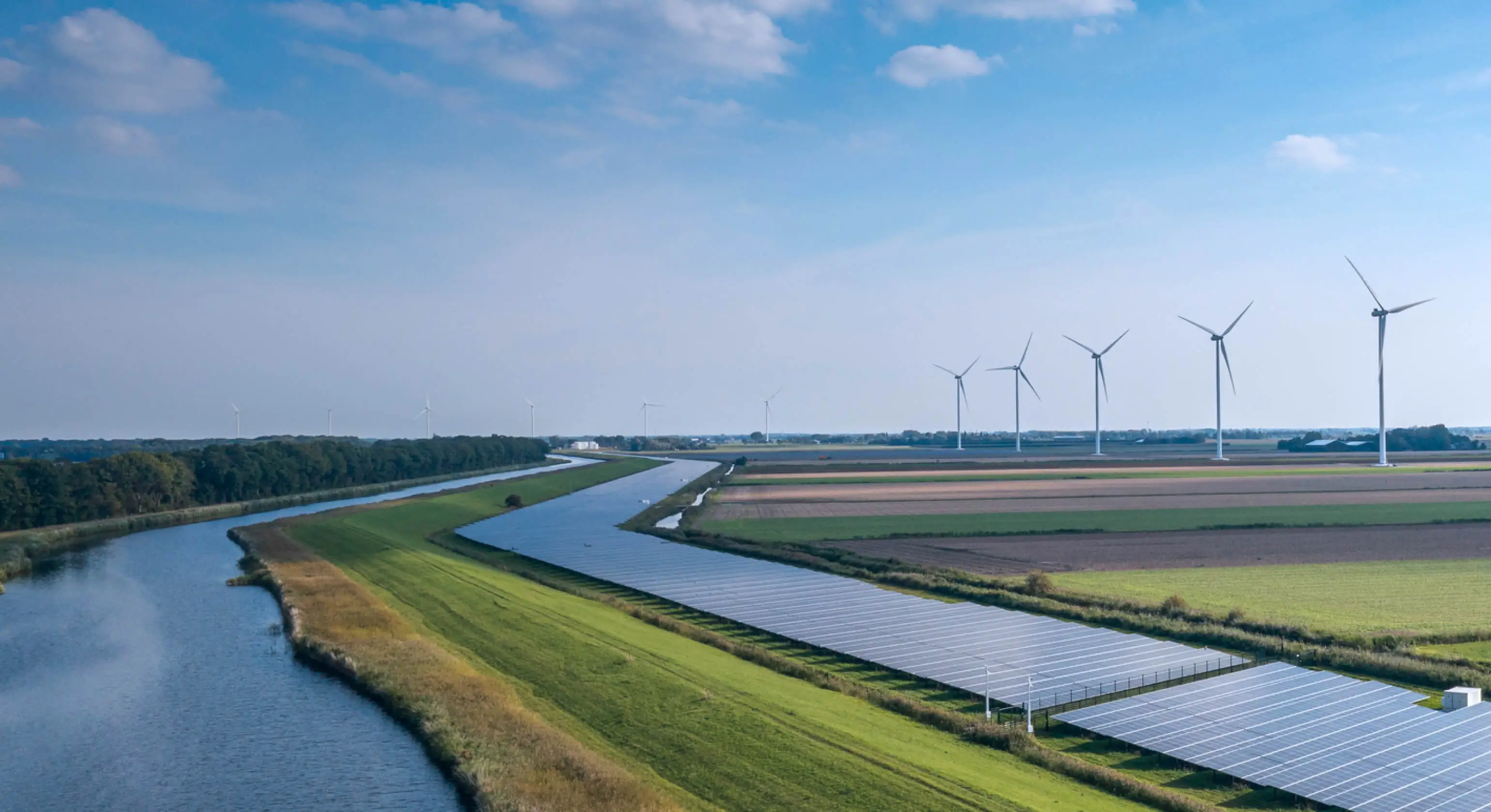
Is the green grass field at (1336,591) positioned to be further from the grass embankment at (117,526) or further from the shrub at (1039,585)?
the grass embankment at (117,526)

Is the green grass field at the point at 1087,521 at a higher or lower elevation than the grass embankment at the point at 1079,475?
lower

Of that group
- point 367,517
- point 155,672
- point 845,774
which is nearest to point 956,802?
point 845,774

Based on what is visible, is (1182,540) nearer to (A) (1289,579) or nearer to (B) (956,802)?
(A) (1289,579)

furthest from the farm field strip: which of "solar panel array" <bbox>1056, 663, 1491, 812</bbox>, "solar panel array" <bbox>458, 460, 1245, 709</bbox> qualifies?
"solar panel array" <bbox>1056, 663, 1491, 812</bbox>

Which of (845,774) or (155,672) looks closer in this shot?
(845,774)

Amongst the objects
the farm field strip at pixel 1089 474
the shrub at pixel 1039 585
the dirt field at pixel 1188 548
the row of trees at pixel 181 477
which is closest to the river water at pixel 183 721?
the shrub at pixel 1039 585

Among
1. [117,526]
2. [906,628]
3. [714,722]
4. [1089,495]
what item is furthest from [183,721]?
[1089,495]
